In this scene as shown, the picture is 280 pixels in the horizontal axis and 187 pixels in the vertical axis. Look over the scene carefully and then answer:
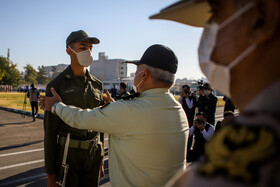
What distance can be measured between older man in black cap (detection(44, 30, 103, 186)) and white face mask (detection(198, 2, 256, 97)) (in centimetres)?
175

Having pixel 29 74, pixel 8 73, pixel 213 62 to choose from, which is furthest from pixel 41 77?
pixel 213 62

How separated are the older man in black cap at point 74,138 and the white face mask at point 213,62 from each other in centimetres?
175

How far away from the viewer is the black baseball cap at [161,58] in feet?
6.17

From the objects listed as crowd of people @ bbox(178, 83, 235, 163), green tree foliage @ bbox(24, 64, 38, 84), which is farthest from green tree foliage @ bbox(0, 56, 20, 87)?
crowd of people @ bbox(178, 83, 235, 163)

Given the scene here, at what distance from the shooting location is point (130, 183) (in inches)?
67.1

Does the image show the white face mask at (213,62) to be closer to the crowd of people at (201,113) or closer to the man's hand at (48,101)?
the man's hand at (48,101)

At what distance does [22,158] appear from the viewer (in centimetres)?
585

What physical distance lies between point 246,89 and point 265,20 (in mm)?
217

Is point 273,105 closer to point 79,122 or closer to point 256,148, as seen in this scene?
point 256,148

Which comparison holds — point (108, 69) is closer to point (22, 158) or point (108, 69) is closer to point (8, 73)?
point (8, 73)

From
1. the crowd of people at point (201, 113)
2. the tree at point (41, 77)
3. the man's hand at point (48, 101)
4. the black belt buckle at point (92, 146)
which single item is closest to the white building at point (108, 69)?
the tree at point (41, 77)

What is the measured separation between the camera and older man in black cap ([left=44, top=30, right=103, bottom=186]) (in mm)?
2402

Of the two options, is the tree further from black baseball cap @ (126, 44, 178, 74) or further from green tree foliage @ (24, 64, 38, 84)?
black baseball cap @ (126, 44, 178, 74)

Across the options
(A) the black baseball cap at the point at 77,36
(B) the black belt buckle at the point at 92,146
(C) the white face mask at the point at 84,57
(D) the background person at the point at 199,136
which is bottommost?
(D) the background person at the point at 199,136
